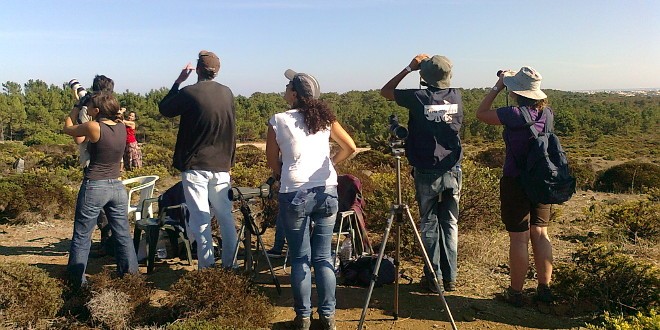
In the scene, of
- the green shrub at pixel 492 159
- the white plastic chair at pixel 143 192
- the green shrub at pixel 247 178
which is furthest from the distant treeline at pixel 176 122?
the white plastic chair at pixel 143 192

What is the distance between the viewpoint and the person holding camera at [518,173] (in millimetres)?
3521

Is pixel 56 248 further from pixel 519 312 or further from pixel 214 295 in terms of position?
pixel 519 312

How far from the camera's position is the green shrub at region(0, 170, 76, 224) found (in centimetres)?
700

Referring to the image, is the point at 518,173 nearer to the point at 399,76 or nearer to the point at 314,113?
the point at 399,76

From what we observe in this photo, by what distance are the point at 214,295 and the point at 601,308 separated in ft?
8.90

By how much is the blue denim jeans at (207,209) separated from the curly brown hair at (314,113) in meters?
1.08

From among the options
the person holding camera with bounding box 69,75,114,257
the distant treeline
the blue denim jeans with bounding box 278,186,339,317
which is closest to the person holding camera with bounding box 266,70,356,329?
the blue denim jeans with bounding box 278,186,339,317

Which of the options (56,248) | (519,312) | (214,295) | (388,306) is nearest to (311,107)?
(214,295)

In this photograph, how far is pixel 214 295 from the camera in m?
3.37

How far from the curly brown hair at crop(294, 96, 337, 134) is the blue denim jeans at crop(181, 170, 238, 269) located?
3.56ft

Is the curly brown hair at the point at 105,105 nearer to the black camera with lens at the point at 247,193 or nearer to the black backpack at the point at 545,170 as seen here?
the black camera with lens at the point at 247,193

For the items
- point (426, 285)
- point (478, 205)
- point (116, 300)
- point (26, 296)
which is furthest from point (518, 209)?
point (26, 296)

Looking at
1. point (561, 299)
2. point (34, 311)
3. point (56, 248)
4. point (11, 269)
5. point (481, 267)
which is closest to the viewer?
point (34, 311)

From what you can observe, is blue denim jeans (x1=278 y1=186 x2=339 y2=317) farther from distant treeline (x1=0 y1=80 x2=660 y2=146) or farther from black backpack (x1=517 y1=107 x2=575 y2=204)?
distant treeline (x1=0 y1=80 x2=660 y2=146)
